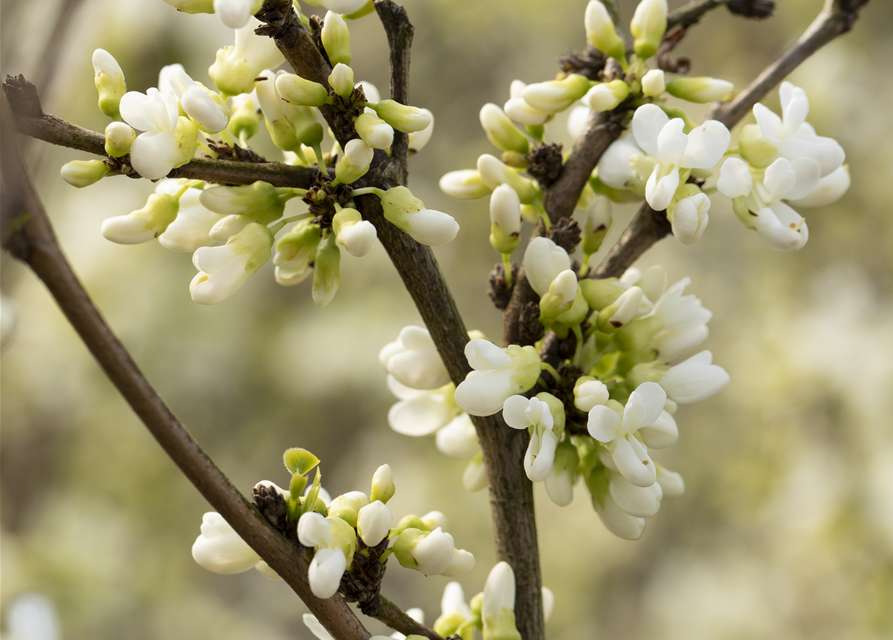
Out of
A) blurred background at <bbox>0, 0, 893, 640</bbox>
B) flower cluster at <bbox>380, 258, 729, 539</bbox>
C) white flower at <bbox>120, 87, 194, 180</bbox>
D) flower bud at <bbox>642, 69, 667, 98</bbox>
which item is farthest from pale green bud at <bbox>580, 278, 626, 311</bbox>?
blurred background at <bbox>0, 0, 893, 640</bbox>

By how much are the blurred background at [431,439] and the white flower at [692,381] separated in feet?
4.46

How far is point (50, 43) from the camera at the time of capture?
22 centimetres

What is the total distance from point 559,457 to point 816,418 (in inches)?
61.7

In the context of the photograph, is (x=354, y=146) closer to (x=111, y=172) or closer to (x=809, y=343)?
(x=111, y=172)

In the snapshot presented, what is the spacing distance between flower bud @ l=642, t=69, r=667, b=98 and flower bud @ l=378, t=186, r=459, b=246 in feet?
0.48

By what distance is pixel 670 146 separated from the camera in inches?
12.6

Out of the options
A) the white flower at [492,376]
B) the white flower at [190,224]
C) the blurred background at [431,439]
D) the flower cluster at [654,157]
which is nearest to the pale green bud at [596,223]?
the flower cluster at [654,157]

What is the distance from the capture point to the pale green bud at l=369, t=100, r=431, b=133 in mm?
312

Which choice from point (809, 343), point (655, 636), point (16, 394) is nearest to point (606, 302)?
point (809, 343)

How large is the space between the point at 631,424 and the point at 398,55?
211 mm

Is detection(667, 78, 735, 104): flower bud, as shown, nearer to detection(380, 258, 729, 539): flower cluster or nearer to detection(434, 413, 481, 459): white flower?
detection(380, 258, 729, 539): flower cluster

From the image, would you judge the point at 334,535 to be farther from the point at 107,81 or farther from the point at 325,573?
the point at 107,81

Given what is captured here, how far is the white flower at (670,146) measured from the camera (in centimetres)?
31

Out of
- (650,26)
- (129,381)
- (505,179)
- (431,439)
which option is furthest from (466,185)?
(431,439)
